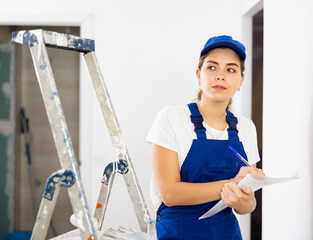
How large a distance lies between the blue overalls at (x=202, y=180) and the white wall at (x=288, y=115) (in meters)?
0.52

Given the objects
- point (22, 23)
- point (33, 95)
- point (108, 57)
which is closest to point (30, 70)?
point (33, 95)

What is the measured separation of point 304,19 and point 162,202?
3.48ft

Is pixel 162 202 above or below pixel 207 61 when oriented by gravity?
below

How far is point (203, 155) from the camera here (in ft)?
3.97

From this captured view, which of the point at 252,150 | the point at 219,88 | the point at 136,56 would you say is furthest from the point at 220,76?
the point at 136,56

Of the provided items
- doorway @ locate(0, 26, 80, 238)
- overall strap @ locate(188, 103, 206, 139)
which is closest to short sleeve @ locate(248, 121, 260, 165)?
overall strap @ locate(188, 103, 206, 139)

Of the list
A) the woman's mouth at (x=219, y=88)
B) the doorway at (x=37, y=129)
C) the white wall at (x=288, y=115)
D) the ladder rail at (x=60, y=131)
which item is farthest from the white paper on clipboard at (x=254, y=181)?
the doorway at (x=37, y=129)

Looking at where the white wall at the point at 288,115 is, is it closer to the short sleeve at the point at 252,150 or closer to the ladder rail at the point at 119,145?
the short sleeve at the point at 252,150

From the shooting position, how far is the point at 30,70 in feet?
12.7

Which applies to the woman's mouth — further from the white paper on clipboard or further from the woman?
the white paper on clipboard

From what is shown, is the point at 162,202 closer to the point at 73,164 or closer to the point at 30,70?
the point at 73,164

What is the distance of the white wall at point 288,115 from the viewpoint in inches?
63.3

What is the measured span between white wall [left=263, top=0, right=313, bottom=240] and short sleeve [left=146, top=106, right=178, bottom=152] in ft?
2.39

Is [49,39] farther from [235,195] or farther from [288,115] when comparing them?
[288,115]
